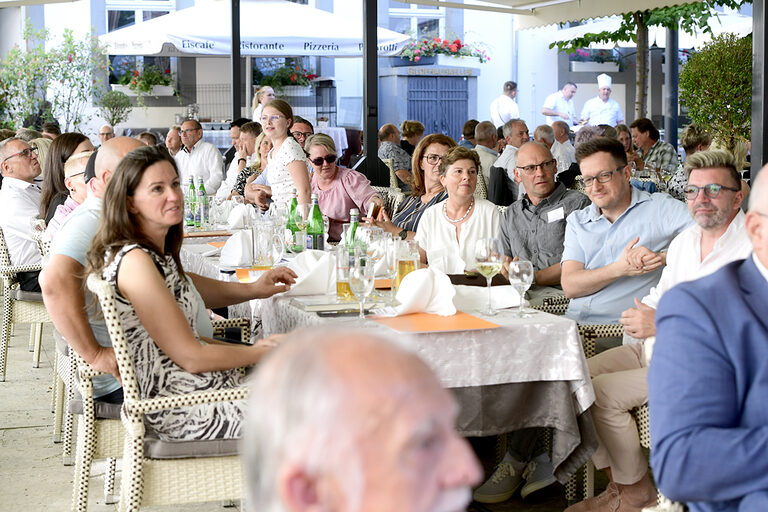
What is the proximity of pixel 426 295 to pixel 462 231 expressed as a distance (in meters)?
1.67

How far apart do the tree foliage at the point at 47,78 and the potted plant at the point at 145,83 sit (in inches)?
23.0

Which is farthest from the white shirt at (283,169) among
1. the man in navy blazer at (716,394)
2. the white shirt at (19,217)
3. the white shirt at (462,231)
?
the man in navy blazer at (716,394)

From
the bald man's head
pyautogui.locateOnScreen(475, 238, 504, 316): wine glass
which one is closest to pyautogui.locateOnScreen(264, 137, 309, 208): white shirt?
the bald man's head

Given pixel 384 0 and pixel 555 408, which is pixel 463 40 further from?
pixel 555 408

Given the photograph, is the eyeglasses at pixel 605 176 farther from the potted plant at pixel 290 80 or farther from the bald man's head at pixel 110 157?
the potted plant at pixel 290 80

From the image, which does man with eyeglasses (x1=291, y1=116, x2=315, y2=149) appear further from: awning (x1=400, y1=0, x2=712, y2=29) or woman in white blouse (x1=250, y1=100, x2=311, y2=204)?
awning (x1=400, y1=0, x2=712, y2=29)

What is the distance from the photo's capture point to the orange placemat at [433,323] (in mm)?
2855

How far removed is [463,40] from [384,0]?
7.09 ft

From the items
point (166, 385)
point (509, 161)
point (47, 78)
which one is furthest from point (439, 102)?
point (166, 385)

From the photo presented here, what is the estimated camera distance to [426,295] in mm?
3055

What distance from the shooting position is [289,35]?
13594 mm

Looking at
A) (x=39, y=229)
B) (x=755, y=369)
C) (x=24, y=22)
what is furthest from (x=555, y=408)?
(x=24, y=22)

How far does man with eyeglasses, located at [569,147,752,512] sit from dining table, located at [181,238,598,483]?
207 millimetres

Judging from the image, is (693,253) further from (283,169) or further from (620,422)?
(283,169)
